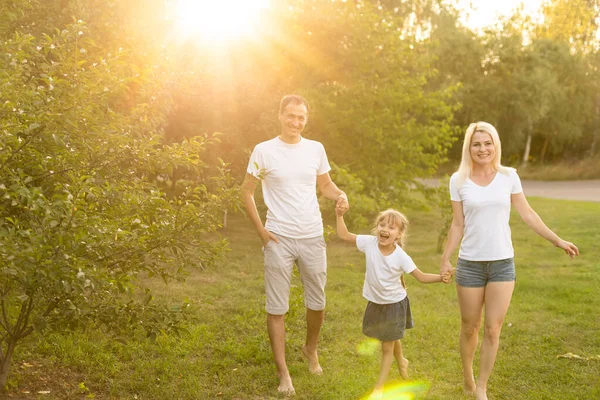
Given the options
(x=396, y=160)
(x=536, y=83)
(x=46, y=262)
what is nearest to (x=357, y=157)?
(x=396, y=160)

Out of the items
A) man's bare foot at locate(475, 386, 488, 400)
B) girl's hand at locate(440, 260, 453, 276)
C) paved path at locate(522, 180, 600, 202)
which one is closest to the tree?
girl's hand at locate(440, 260, 453, 276)

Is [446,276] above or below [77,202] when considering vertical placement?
below

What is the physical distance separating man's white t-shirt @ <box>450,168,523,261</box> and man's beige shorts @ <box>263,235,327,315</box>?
3.85 ft

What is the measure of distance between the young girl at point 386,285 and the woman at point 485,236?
0.39 m

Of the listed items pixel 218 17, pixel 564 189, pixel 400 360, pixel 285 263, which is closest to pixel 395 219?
pixel 285 263

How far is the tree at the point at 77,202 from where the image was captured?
348cm

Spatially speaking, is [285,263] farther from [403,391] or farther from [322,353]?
[322,353]

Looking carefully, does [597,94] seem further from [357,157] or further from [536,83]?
[357,157]

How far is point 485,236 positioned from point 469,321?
71cm

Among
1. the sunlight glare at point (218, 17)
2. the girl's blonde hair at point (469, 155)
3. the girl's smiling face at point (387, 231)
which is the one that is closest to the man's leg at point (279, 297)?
the girl's smiling face at point (387, 231)

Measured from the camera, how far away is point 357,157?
16578mm

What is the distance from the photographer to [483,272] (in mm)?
4977

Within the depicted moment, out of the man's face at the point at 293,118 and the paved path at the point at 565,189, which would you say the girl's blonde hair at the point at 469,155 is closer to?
the man's face at the point at 293,118

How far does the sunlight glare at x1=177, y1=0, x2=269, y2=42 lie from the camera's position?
35.8 ft
